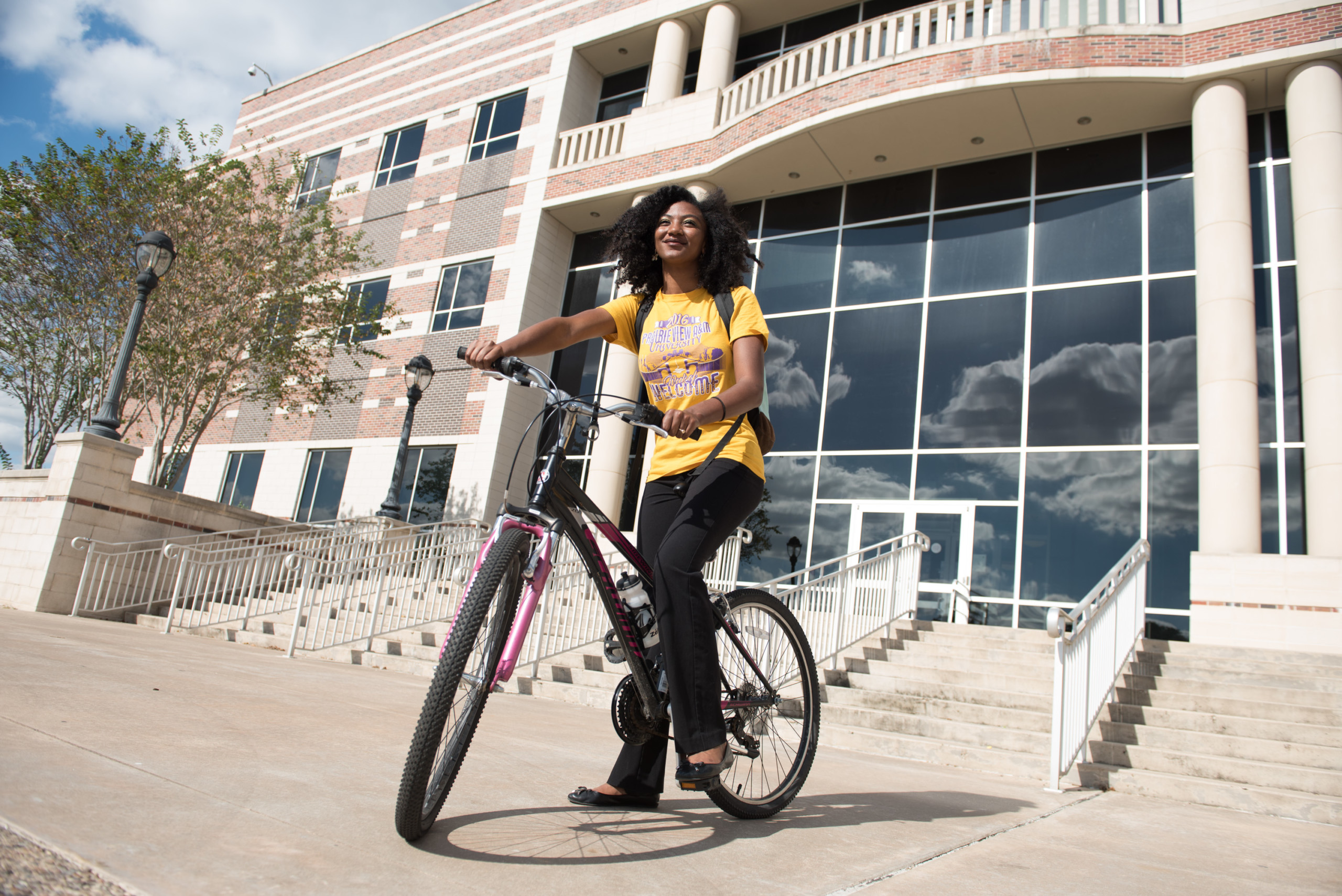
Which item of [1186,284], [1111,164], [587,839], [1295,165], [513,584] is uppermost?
[1111,164]

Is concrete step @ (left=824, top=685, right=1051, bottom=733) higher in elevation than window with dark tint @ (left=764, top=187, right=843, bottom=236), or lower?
lower

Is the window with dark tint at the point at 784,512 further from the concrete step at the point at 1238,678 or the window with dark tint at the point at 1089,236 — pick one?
the concrete step at the point at 1238,678

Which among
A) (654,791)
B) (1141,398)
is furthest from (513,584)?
(1141,398)

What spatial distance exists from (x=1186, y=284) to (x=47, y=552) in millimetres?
16848

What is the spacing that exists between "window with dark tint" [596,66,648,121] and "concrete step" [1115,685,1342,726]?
16.9 meters

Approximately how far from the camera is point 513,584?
217cm

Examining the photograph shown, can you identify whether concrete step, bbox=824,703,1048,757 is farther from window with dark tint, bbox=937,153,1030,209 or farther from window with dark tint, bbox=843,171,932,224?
window with dark tint, bbox=843,171,932,224

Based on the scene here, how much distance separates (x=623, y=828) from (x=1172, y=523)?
11489mm

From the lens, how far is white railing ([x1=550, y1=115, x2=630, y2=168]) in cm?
1783

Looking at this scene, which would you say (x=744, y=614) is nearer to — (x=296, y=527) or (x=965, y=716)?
(x=965, y=716)

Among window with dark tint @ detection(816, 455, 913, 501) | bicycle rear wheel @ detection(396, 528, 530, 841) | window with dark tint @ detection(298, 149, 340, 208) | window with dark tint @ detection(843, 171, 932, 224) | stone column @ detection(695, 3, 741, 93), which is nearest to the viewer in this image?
bicycle rear wheel @ detection(396, 528, 530, 841)

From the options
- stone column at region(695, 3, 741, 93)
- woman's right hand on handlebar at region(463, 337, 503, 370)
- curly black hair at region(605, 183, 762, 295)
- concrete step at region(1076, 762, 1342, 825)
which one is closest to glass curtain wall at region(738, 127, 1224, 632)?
stone column at region(695, 3, 741, 93)

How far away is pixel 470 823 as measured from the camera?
2.15 m

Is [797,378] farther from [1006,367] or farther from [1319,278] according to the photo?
[1319,278]
